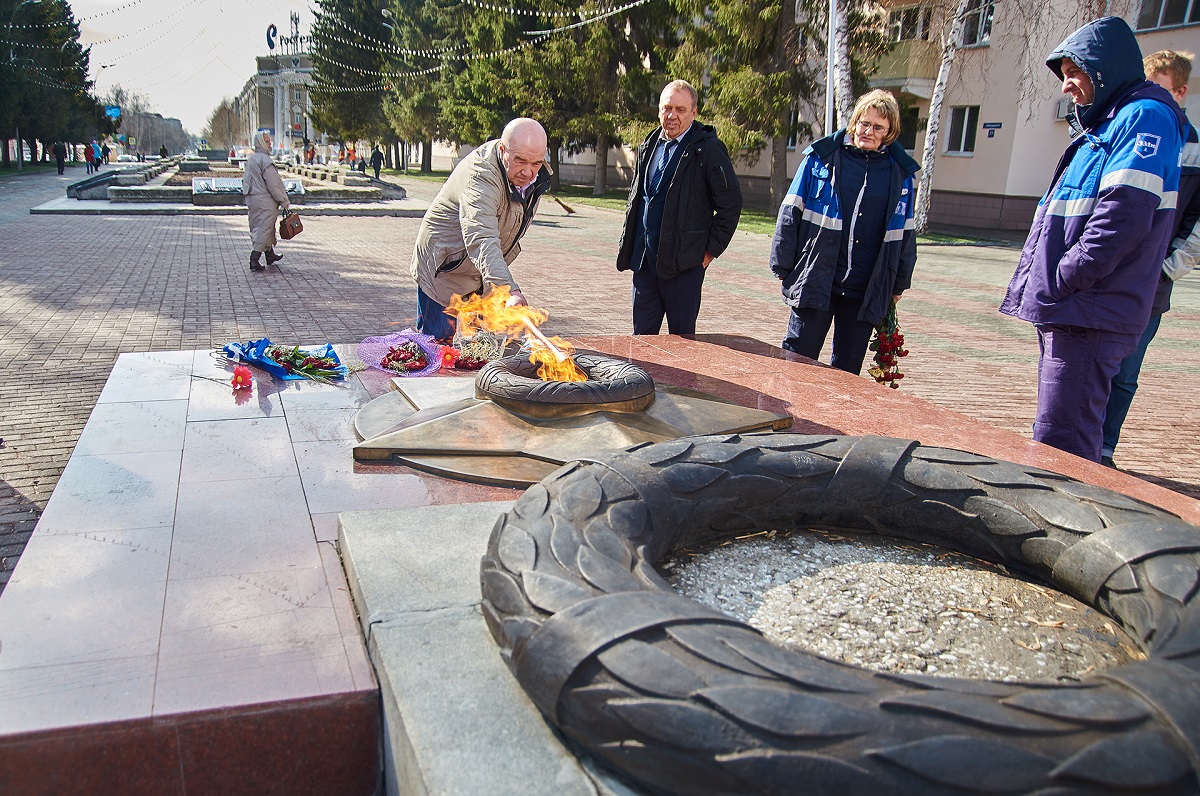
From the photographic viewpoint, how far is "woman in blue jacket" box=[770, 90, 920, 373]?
4438 mm

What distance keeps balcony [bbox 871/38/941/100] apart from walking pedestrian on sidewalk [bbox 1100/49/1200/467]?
20750 millimetres

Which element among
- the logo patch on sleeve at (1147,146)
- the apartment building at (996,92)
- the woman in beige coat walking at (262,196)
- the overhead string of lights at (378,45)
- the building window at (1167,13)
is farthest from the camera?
the overhead string of lights at (378,45)

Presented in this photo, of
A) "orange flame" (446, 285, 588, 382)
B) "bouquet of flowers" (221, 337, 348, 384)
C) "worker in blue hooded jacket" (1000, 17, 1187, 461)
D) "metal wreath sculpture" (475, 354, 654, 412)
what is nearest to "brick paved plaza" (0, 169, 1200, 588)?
"bouquet of flowers" (221, 337, 348, 384)

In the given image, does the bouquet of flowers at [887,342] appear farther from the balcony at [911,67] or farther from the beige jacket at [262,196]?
the balcony at [911,67]

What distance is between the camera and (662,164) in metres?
5.13

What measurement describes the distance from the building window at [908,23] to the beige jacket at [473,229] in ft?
65.8

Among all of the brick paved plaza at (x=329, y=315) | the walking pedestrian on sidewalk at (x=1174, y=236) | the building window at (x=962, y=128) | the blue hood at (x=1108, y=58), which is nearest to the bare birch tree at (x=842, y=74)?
the brick paved plaza at (x=329, y=315)

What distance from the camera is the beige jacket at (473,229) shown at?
14.0 ft

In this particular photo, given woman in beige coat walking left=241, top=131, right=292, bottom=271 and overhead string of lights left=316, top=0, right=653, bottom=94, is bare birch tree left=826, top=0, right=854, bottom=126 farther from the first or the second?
woman in beige coat walking left=241, top=131, right=292, bottom=271

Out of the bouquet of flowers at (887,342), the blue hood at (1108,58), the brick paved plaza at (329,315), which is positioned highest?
the blue hood at (1108,58)

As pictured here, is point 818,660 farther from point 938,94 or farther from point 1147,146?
point 938,94

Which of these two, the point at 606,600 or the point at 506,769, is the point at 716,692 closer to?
the point at 606,600

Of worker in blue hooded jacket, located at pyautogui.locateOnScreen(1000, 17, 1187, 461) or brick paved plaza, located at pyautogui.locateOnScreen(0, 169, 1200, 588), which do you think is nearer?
worker in blue hooded jacket, located at pyautogui.locateOnScreen(1000, 17, 1187, 461)

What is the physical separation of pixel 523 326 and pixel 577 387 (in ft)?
2.78
